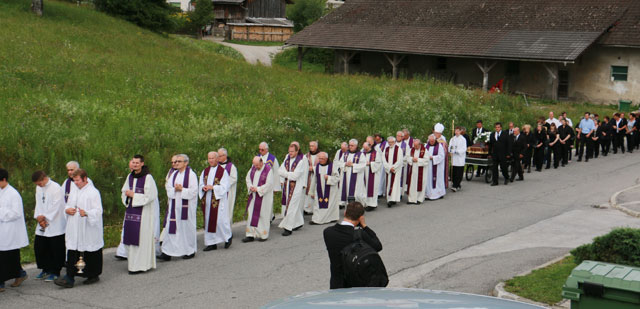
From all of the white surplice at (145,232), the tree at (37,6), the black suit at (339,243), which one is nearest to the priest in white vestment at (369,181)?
the white surplice at (145,232)

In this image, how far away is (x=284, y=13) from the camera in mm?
81438

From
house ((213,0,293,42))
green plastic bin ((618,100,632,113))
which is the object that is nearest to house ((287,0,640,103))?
green plastic bin ((618,100,632,113))

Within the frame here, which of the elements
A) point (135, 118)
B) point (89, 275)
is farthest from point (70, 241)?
point (135, 118)

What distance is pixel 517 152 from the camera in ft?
70.4

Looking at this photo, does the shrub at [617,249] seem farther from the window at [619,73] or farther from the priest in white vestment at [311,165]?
the window at [619,73]

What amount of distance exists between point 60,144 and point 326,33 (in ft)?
104

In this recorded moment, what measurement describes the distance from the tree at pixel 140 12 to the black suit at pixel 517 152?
101ft

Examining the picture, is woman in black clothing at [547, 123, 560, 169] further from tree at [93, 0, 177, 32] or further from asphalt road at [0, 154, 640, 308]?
tree at [93, 0, 177, 32]

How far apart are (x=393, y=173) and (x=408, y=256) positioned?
5.22 m

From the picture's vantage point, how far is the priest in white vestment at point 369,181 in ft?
57.8

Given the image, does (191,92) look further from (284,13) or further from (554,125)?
(284,13)

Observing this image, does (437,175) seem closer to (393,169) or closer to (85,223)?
(393,169)

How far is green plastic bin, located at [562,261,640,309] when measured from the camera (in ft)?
24.1

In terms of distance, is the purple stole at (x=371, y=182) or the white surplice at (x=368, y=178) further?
the purple stole at (x=371, y=182)
